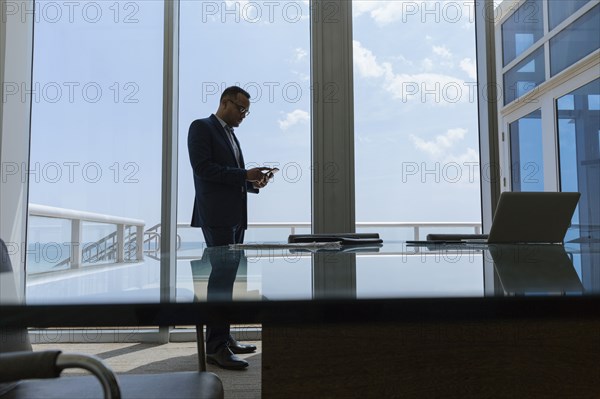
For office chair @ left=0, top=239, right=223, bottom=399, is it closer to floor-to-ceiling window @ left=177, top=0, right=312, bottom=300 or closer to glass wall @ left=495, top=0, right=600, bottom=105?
floor-to-ceiling window @ left=177, top=0, right=312, bottom=300

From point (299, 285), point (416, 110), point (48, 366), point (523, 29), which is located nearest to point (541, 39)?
point (523, 29)

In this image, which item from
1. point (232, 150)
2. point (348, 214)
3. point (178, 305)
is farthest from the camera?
point (348, 214)

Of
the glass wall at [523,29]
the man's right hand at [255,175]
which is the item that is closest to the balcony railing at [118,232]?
the man's right hand at [255,175]

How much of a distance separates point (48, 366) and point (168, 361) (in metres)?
2.49

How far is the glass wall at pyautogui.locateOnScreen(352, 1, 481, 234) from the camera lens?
3.52m

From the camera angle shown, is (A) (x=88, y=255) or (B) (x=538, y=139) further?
(B) (x=538, y=139)

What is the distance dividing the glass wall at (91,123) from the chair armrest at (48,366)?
305cm

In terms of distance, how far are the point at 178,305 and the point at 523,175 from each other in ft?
12.1

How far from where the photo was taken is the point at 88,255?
11.7 ft

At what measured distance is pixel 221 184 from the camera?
2.72 m

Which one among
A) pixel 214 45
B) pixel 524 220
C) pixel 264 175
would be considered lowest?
pixel 524 220

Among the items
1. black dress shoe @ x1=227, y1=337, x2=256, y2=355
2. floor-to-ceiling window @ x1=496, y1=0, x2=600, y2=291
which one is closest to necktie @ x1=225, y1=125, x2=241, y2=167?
black dress shoe @ x1=227, y1=337, x2=256, y2=355

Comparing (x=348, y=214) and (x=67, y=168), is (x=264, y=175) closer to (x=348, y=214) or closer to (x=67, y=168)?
(x=348, y=214)

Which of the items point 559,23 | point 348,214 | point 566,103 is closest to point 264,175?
point 348,214
